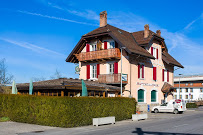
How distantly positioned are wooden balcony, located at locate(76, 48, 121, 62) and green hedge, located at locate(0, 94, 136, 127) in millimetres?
10085

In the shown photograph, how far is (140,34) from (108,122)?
21067 mm

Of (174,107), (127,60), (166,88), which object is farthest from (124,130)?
(166,88)

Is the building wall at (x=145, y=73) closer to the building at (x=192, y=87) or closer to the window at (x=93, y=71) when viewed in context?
the window at (x=93, y=71)

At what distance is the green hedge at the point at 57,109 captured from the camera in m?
17.8

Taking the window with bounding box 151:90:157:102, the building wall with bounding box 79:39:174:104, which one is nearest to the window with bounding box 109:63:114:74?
the building wall with bounding box 79:39:174:104

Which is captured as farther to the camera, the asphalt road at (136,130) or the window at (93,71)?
the window at (93,71)

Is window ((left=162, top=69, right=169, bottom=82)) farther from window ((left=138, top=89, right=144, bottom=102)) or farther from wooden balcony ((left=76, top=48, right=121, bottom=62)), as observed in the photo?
wooden balcony ((left=76, top=48, right=121, bottom=62))

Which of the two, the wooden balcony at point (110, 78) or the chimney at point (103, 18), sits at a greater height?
the chimney at point (103, 18)

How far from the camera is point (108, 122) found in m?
19.9

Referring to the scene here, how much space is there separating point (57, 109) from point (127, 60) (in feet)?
52.6

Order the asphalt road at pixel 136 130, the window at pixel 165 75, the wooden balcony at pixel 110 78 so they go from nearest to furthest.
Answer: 1. the asphalt road at pixel 136 130
2. the wooden balcony at pixel 110 78
3. the window at pixel 165 75

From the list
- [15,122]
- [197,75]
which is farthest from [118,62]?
[197,75]

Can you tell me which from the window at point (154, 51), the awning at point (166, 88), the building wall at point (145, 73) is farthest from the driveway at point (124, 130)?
the awning at point (166, 88)

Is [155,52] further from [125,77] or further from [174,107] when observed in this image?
[125,77]
